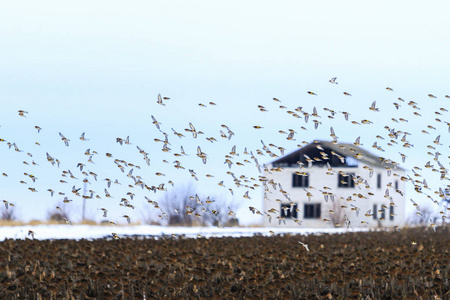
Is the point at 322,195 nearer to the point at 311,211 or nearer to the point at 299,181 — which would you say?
the point at 311,211

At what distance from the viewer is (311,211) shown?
163 feet

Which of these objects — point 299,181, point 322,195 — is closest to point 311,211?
point 322,195

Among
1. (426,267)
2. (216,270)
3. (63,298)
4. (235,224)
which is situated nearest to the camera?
(63,298)

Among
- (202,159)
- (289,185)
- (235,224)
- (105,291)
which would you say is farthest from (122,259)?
(289,185)

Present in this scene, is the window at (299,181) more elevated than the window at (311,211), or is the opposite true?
the window at (299,181)

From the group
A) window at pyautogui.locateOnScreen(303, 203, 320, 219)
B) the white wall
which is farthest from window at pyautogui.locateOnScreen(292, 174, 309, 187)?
window at pyautogui.locateOnScreen(303, 203, 320, 219)

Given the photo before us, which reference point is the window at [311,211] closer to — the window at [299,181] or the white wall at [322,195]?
the white wall at [322,195]

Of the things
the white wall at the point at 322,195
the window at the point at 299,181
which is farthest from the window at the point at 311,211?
the window at the point at 299,181

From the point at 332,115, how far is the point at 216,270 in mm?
4115

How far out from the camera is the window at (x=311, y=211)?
49.5 metres

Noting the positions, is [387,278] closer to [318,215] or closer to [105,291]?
[105,291]

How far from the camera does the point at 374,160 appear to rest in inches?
2012

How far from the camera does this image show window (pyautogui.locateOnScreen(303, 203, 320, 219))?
163 feet

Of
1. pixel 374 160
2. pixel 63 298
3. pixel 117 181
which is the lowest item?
pixel 63 298
